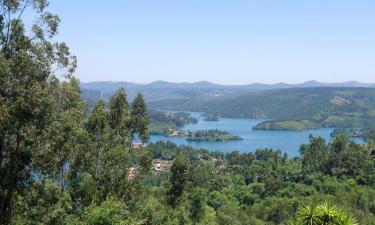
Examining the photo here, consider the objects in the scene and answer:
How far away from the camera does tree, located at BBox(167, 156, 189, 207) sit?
82.2 ft

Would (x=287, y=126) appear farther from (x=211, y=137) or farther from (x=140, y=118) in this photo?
(x=140, y=118)

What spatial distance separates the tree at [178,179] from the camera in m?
25.0

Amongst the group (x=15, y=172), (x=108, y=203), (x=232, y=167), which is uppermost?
(x=15, y=172)

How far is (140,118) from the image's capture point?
1942cm

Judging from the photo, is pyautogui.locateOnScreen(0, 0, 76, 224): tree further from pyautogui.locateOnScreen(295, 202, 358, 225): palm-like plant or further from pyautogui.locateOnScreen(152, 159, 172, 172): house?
pyautogui.locateOnScreen(152, 159, 172, 172): house

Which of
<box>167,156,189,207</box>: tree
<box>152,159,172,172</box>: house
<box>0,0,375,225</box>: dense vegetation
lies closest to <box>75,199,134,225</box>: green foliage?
<box>0,0,375,225</box>: dense vegetation

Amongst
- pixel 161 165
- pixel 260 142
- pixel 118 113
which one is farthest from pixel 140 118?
pixel 260 142

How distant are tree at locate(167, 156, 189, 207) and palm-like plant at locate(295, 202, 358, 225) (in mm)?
14030

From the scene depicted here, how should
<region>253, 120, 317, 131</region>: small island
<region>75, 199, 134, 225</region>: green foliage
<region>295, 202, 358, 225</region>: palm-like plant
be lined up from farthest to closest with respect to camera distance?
<region>253, 120, 317, 131</region>: small island → <region>75, 199, 134, 225</region>: green foliage → <region>295, 202, 358, 225</region>: palm-like plant

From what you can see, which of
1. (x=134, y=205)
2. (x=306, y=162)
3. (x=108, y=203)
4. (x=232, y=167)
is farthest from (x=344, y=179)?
(x=108, y=203)

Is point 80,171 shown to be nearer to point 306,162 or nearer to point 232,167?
point 306,162

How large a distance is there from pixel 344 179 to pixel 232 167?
29.4 metres

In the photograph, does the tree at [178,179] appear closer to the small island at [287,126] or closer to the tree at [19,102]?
the tree at [19,102]

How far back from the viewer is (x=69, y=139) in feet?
43.8
